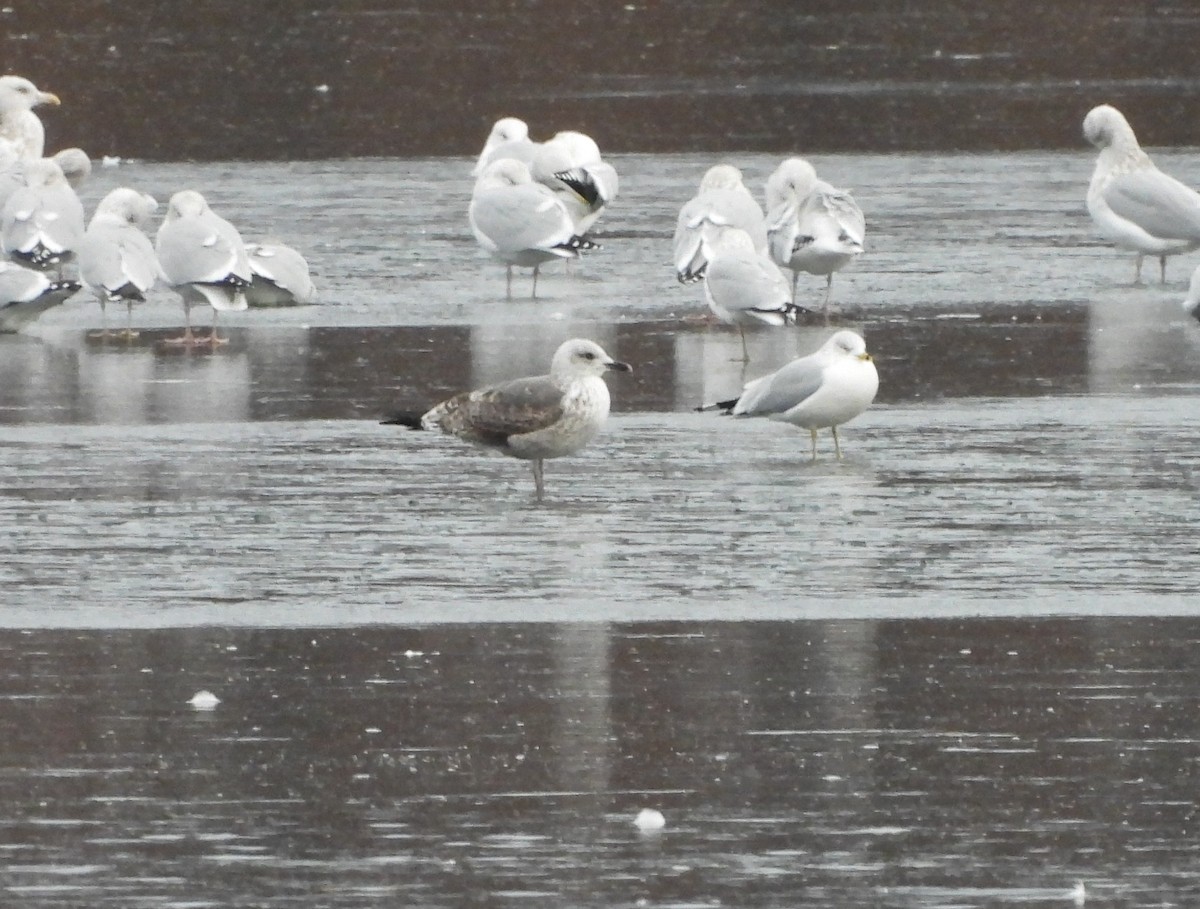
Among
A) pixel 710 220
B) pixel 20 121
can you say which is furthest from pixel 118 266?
pixel 20 121

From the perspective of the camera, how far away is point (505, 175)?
18047 millimetres

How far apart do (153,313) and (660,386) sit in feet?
14.2

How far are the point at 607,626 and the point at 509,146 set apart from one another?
38.6ft

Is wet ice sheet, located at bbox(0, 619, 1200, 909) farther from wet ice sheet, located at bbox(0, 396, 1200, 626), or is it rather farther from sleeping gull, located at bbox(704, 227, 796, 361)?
sleeping gull, located at bbox(704, 227, 796, 361)

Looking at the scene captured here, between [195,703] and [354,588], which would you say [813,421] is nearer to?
[354,588]

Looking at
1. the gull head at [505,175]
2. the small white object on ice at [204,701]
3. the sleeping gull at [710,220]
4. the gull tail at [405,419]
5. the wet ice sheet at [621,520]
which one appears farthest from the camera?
the gull head at [505,175]

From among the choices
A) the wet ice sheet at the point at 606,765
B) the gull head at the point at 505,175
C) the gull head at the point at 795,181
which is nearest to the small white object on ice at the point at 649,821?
the wet ice sheet at the point at 606,765

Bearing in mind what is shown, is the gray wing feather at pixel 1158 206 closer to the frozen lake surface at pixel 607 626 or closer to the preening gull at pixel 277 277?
the frozen lake surface at pixel 607 626

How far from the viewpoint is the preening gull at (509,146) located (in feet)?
66.2

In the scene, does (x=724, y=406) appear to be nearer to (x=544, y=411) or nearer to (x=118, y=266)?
(x=544, y=411)

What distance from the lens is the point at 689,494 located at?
11.0 meters

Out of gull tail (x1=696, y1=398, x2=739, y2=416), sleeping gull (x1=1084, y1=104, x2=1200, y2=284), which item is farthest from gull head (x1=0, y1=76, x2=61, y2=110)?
gull tail (x1=696, y1=398, x2=739, y2=416)

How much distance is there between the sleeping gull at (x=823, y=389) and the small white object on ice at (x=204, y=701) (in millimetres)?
4200

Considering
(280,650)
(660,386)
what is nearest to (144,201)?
(660,386)
